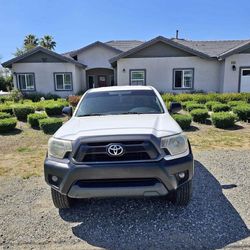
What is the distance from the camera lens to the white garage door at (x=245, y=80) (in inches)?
826

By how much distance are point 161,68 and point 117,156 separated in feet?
64.0

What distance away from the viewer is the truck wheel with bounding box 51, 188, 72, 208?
12.2ft

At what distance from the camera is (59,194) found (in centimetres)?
371

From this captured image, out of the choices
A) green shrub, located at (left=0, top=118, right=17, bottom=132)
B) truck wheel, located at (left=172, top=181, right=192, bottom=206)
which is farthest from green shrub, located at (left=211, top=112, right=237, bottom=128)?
green shrub, located at (left=0, top=118, right=17, bottom=132)

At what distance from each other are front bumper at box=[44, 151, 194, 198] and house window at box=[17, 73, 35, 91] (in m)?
22.3

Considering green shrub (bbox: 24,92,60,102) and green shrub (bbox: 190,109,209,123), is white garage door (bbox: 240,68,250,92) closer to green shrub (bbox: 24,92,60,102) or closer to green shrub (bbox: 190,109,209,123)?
green shrub (bbox: 190,109,209,123)

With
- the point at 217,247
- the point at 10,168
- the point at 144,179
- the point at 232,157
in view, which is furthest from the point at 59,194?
the point at 232,157

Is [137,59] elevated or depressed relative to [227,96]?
elevated

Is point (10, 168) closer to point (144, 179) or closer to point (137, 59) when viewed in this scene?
point (144, 179)

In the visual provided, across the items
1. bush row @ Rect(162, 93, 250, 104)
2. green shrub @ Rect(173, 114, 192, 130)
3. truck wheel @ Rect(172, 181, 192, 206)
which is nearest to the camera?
truck wheel @ Rect(172, 181, 192, 206)

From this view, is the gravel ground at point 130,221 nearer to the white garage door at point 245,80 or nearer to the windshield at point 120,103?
the windshield at point 120,103

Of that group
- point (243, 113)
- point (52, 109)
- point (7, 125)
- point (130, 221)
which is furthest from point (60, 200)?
point (52, 109)

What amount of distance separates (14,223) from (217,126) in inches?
333

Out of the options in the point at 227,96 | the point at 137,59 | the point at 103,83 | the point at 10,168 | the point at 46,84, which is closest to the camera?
the point at 10,168
